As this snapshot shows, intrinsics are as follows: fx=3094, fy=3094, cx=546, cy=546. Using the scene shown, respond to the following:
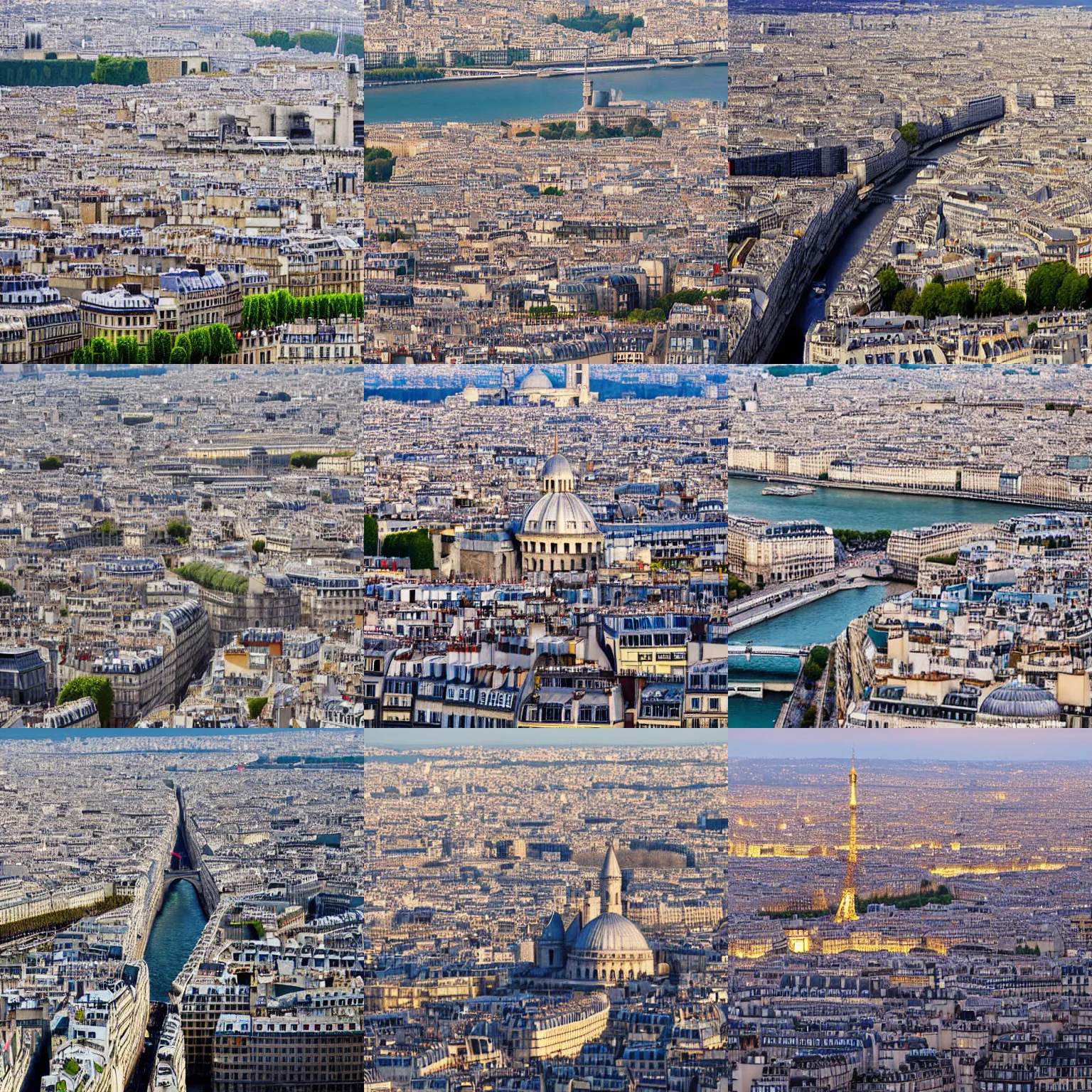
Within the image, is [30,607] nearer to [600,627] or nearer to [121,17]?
[600,627]

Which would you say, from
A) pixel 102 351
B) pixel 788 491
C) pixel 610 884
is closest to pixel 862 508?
pixel 788 491

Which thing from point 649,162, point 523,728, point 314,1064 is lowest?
point 314,1064

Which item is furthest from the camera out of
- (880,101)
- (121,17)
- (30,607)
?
(121,17)

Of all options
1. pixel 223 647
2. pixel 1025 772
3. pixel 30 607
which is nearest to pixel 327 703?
pixel 223 647

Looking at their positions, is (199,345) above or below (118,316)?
below

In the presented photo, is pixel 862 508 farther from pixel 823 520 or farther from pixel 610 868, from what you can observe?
pixel 610 868

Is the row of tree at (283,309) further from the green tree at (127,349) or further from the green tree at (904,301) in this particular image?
the green tree at (904,301)

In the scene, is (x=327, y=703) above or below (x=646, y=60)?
below
